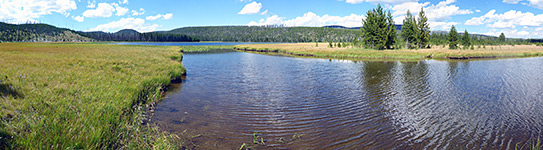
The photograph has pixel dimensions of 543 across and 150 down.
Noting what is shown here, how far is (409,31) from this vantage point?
68.4 meters

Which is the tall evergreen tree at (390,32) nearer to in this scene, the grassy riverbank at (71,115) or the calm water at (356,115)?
the calm water at (356,115)

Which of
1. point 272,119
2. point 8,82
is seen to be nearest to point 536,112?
point 272,119

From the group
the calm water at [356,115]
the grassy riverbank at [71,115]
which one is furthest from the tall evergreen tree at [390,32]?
the grassy riverbank at [71,115]

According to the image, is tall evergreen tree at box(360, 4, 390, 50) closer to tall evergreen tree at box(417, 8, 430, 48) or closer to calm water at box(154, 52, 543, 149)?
tall evergreen tree at box(417, 8, 430, 48)

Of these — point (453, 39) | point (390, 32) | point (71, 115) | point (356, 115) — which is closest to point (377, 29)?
point (390, 32)

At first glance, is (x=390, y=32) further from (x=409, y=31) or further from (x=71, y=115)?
(x=71, y=115)

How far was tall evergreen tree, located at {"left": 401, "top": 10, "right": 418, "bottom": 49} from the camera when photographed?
225ft

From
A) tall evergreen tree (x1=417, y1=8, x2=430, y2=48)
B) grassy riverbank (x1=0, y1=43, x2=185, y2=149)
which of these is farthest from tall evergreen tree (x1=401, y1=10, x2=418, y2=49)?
grassy riverbank (x1=0, y1=43, x2=185, y2=149)

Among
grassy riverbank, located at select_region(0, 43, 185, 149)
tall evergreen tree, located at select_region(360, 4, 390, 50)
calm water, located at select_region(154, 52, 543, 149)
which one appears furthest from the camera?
tall evergreen tree, located at select_region(360, 4, 390, 50)

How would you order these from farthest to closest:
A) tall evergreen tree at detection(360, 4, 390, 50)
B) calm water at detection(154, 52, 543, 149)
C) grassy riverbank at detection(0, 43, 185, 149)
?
1. tall evergreen tree at detection(360, 4, 390, 50)
2. calm water at detection(154, 52, 543, 149)
3. grassy riverbank at detection(0, 43, 185, 149)

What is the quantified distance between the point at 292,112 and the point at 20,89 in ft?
32.9

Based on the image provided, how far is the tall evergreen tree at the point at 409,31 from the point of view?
225 ft

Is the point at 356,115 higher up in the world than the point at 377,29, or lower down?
lower down

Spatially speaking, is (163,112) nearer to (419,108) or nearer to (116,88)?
(116,88)
